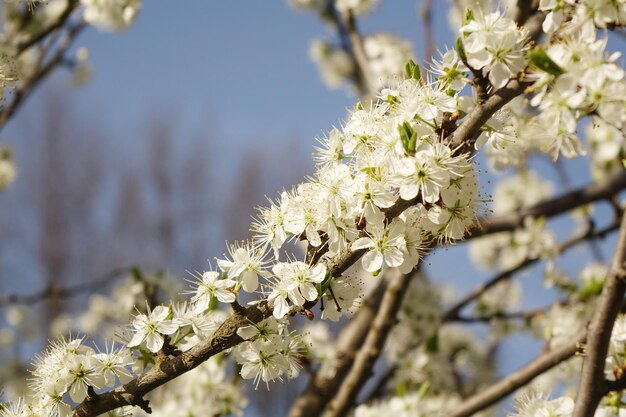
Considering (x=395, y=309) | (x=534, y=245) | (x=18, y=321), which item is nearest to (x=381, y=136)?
(x=395, y=309)

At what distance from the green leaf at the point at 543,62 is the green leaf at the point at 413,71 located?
0.24m

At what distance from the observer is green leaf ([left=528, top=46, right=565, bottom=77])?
1071 mm

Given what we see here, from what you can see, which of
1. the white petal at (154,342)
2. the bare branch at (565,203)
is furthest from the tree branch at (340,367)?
the white petal at (154,342)

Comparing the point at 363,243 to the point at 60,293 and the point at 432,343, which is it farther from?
the point at 60,293

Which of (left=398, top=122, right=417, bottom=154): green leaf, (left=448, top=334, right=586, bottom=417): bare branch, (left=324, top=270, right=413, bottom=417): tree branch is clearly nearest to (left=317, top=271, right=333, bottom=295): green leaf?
(left=398, top=122, right=417, bottom=154): green leaf

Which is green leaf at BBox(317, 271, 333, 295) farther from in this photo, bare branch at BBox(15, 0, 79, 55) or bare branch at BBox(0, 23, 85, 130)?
bare branch at BBox(0, 23, 85, 130)

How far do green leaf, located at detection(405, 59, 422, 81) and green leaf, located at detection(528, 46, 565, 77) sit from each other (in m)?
0.24

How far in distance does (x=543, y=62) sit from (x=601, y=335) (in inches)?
20.9

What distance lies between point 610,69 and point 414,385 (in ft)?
7.93

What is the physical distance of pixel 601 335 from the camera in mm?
1253

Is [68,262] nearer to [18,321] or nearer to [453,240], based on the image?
[18,321]

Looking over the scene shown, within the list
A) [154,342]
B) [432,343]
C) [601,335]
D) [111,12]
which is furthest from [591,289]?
[111,12]

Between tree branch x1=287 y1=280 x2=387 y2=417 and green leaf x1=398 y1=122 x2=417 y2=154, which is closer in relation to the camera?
green leaf x1=398 y1=122 x2=417 y2=154

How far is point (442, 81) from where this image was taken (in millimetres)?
1264
